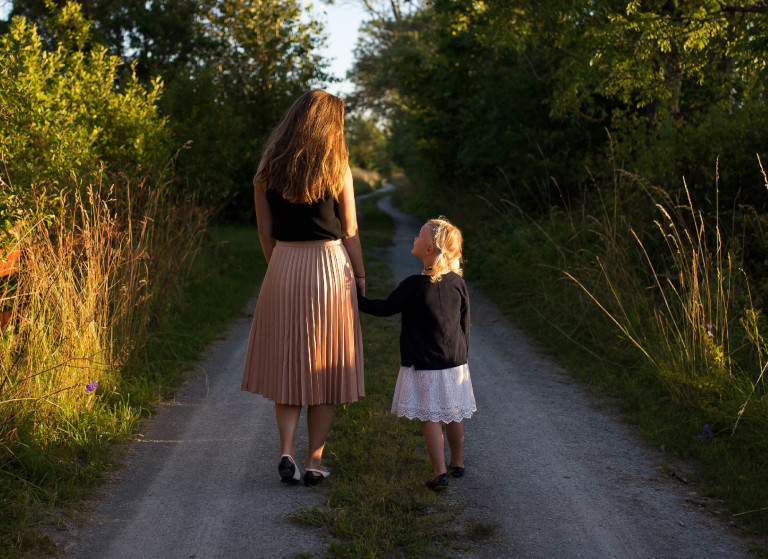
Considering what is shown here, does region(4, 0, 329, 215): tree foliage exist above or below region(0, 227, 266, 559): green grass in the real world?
above

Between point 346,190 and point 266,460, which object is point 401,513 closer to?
point 266,460

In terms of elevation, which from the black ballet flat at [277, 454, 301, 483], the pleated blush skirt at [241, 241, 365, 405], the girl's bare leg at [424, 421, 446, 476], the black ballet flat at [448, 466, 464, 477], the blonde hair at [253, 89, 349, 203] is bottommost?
the black ballet flat at [448, 466, 464, 477]

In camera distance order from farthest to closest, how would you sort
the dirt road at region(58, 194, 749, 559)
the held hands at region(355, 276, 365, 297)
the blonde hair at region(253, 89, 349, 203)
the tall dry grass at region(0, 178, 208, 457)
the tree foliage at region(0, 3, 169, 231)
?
the tree foliage at region(0, 3, 169, 231) < the tall dry grass at region(0, 178, 208, 457) < the held hands at region(355, 276, 365, 297) < the blonde hair at region(253, 89, 349, 203) < the dirt road at region(58, 194, 749, 559)

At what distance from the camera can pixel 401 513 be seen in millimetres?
3816

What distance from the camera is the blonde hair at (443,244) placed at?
4148 millimetres

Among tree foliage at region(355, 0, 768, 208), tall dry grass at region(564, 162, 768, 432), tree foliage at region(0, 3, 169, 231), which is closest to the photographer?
tall dry grass at region(564, 162, 768, 432)

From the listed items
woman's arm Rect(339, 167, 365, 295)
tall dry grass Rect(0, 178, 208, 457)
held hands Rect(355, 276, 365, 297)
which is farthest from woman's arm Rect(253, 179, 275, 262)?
tall dry grass Rect(0, 178, 208, 457)

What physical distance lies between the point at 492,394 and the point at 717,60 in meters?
5.76

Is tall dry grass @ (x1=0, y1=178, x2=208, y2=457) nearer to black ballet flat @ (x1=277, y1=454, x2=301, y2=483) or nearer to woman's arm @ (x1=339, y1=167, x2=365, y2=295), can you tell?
black ballet flat @ (x1=277, y1=454, x2=301, y2=483)

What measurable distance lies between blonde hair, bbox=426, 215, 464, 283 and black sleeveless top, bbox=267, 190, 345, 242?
547 mm

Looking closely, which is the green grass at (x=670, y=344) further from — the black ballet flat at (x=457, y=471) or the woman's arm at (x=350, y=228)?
the woman's arm at (x=350, y=228)

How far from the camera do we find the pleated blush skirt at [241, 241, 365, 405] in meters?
4.22

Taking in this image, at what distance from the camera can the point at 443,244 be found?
4156mm

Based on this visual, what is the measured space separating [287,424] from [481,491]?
116 cm
